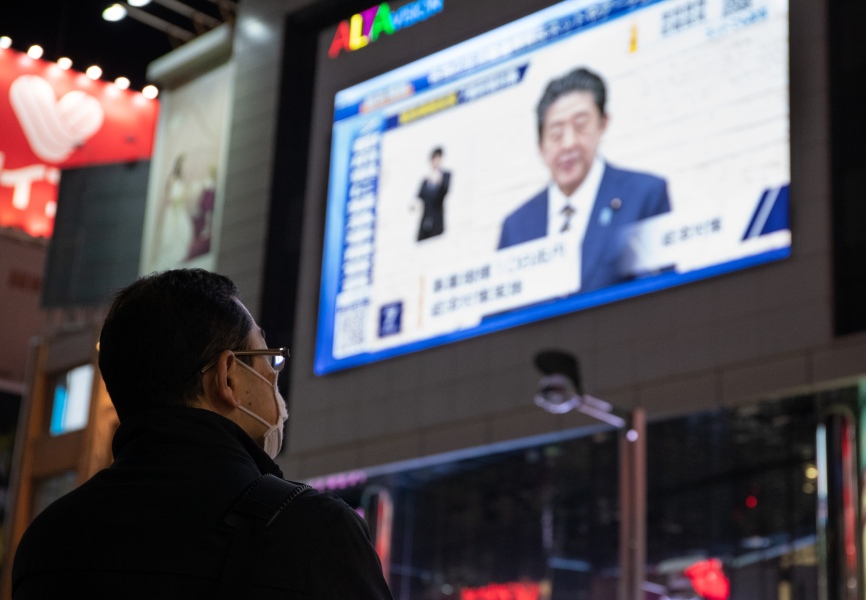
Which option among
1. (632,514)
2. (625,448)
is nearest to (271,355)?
(632,514)

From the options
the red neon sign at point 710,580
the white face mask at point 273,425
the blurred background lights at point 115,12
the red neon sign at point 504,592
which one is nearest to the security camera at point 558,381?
the red neon sign at point 710,580

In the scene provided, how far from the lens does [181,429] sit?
1.98 meters

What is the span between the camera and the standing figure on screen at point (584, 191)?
A: 11.3 metres

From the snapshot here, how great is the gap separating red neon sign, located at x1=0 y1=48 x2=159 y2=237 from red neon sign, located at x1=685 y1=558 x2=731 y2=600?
1064 cm

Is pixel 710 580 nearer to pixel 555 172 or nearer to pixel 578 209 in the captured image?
pixel 578 209

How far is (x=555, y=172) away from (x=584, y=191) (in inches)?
15.9

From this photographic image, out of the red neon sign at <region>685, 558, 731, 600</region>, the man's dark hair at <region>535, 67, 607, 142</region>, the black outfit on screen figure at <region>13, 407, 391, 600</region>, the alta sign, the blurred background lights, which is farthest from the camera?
the blurred background lights

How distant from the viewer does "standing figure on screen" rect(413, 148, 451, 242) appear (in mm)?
12930

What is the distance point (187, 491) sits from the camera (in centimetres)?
190

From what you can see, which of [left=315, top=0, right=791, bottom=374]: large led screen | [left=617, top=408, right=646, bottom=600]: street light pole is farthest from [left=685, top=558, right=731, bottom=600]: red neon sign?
[left=315, top=0, right=791, bottom=374]: large led screen

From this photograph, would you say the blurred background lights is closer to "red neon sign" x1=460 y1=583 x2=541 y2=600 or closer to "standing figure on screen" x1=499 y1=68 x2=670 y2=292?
"standing figure on screen" x1=499 y1=68 x2=670 y2=292

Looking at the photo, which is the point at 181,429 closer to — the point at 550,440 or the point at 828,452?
the point at 828,452

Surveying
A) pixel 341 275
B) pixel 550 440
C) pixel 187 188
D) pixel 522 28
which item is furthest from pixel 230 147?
pixel 550 440

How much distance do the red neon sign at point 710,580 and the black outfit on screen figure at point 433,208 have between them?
422 centimetres
